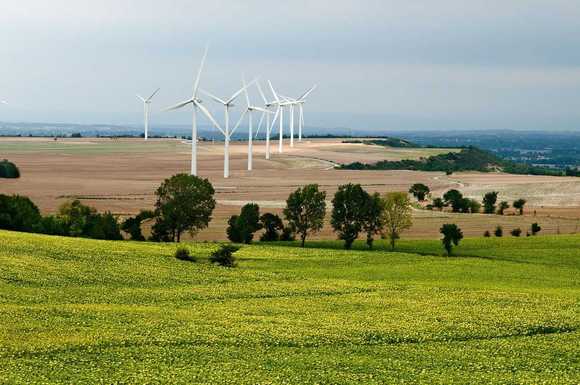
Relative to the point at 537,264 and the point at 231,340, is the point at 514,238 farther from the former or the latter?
the point at 231,340

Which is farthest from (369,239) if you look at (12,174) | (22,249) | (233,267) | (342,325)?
(12,174)

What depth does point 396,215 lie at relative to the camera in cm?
8256

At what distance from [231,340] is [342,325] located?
656cm

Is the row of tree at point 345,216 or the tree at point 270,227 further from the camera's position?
the tree at point 270,227

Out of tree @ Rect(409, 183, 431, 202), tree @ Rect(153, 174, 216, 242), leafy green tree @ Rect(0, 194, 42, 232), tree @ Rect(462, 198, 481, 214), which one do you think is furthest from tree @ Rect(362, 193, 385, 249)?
tree @ Rect(409, 183, 431, 202)

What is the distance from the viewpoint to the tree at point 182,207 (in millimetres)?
81250

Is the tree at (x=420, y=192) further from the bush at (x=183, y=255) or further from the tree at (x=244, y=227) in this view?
the bush at (x=183, y=255)

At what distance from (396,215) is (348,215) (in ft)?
15.2

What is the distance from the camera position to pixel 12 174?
157 m

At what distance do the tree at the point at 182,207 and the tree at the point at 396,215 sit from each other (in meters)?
16.2

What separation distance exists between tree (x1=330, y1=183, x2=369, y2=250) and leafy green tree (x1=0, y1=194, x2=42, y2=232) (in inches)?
1043

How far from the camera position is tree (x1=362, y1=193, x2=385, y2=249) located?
81750 millimetres

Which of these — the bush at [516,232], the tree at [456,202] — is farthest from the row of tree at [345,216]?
the tree at [456,202]

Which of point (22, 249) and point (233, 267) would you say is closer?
point (22, 249)
